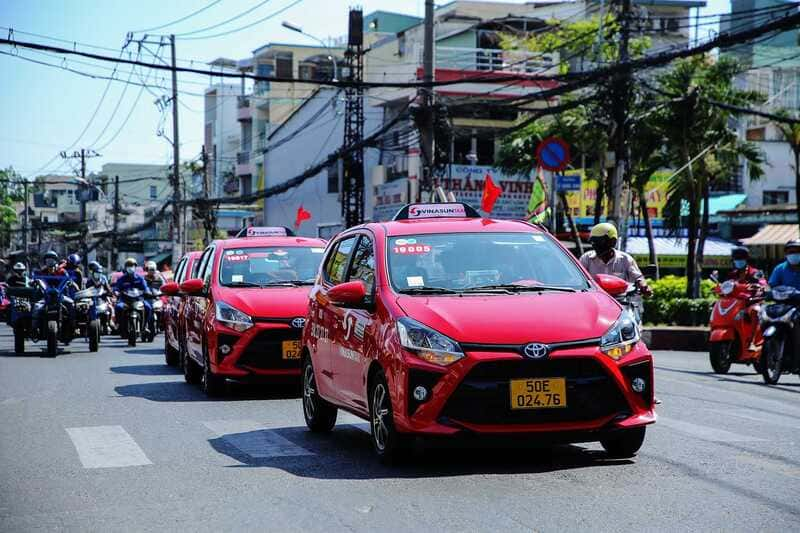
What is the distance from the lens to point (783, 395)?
14.7 metres

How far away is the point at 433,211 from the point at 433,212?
12 mm

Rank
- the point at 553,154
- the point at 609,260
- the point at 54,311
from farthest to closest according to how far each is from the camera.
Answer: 1. the point at 553,154
2. the point at 54,311
3. the point at 609,260

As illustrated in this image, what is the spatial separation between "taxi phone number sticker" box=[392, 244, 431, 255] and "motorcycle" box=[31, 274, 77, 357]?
14.2 m

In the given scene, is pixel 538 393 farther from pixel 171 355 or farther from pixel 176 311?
pixel 171 355

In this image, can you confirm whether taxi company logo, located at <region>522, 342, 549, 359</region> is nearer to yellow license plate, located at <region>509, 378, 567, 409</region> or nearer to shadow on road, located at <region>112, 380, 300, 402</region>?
yellow license plate, located at <region>509, 378, 567, 409</region>

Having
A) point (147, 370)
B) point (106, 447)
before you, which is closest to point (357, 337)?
point (106, 447)

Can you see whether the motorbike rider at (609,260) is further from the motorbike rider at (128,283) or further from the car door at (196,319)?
the motorbike rider at (128,283)

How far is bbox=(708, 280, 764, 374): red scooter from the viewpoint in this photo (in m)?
18.4

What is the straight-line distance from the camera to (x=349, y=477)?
7.88 m

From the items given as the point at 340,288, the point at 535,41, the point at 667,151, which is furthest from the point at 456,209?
the point at 535,41

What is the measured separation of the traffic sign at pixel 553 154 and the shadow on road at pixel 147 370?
922 centimetres

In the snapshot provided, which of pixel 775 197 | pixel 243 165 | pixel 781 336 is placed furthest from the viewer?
pixel 243 165

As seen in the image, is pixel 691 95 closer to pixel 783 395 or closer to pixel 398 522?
pixel 783 395

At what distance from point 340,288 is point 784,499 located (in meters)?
3.35
